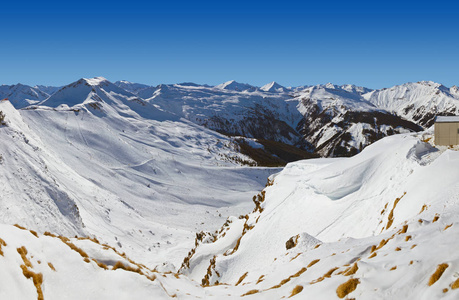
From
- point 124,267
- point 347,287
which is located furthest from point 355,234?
point 124,267

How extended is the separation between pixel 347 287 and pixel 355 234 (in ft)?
35.6

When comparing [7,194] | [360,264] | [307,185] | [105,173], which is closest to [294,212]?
[307,185]

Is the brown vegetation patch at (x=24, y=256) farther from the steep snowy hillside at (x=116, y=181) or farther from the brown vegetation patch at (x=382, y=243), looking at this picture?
the steep snowy hillside at (x=116, y=181)

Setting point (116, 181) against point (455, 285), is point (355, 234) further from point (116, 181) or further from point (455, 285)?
point (116, 181)

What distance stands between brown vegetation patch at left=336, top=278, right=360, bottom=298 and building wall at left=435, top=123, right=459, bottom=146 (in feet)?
66.3

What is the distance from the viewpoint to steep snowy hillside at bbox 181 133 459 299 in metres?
8.57

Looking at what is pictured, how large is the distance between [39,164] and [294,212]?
3808 centimetres

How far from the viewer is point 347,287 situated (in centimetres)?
899

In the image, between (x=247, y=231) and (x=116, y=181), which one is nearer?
(x=247, y=231)

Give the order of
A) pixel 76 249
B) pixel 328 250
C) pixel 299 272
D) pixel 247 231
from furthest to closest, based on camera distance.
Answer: pixel 247 231
pixel 328 250
pixel 299 272
pixel 76 249

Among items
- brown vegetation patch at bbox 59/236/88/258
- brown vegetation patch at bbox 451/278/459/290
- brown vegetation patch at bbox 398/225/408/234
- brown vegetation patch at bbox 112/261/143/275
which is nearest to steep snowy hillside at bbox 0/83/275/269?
brown vegetation patch at bbox 59/236/88/258

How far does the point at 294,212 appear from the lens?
26.1 m

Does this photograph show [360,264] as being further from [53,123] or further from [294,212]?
[53,123]

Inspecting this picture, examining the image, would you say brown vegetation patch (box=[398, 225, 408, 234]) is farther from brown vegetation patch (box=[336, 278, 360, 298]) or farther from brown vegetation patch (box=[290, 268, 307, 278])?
brown vegetation patch (box=[336, 278, 360, 298])
